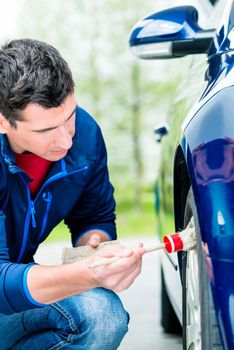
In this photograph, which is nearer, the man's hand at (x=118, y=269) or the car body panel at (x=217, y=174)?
the car body panel at (x=217, y=174)

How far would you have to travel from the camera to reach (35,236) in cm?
268

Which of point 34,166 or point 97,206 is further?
point 97,206

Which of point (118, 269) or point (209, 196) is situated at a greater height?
point (209, 196)

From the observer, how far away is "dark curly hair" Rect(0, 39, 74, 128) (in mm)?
2234

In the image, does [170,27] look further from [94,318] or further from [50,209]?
[94,318]

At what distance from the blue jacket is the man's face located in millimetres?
128

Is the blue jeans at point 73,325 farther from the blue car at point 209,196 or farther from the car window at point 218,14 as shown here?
the car window at point 218,14

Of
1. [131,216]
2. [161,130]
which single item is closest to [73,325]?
[161,130]

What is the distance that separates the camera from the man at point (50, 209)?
2182 millimetres

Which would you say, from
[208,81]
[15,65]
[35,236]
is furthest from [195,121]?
[35,236]

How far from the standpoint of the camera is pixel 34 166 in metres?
2.57

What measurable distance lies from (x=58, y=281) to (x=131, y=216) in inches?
569

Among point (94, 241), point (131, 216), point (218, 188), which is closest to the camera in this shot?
point (218, 188)

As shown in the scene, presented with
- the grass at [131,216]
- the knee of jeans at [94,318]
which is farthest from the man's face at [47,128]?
the grass at [131,216]
